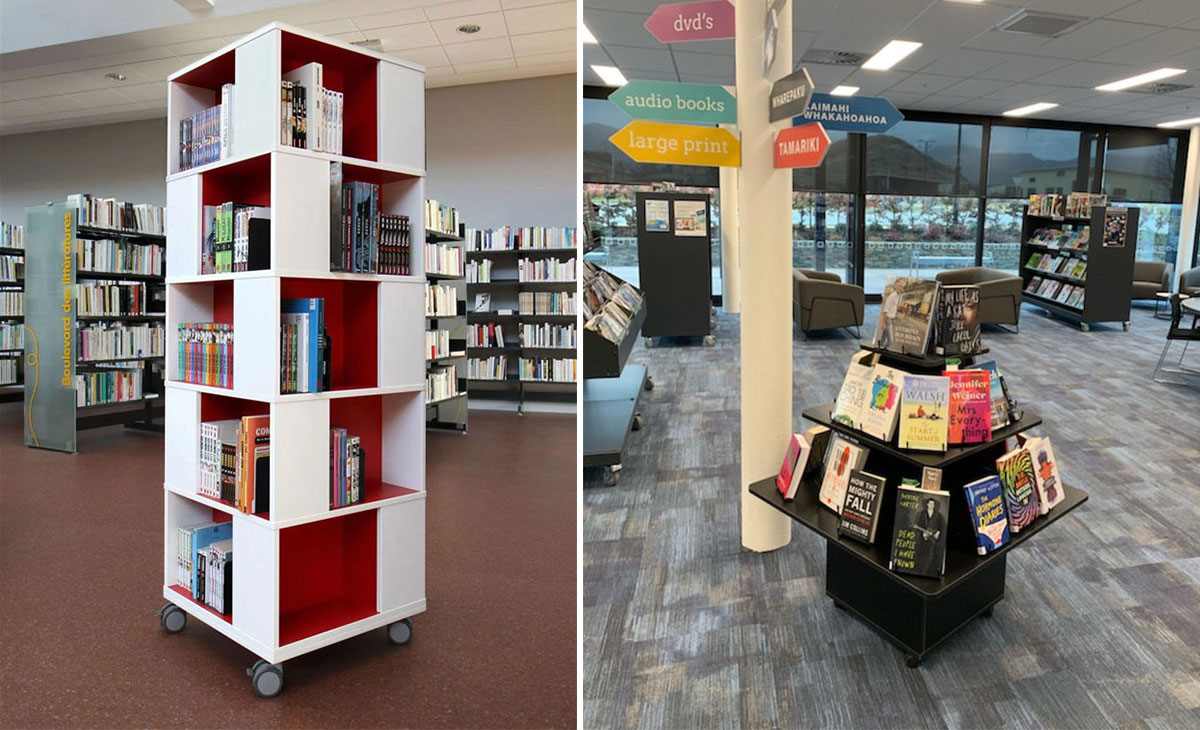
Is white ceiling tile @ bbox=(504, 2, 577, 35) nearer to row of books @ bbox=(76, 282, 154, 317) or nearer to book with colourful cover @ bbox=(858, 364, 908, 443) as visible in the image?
row of books @ bbox=(76, 282, 154, 317)

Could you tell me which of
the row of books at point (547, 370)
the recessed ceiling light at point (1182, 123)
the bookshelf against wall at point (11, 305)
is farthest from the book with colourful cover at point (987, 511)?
the recessed ceiling light at point (1182, 123)

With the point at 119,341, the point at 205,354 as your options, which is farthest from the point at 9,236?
the point at 205,354

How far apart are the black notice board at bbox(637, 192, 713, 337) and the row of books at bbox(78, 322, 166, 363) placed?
432cm

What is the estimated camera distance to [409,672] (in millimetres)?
2457

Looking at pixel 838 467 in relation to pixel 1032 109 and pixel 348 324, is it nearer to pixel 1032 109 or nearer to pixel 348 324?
pixel 348 324

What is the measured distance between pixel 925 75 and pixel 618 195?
4.02 m

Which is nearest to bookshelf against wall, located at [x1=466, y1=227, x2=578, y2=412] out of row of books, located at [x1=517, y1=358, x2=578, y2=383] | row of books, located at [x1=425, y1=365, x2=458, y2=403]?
row of books, located at [x1=517, y1=358, x2=578, y2=383]

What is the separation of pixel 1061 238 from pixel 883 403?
353 inches

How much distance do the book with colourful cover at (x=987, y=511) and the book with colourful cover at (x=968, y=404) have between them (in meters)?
→ 0.14

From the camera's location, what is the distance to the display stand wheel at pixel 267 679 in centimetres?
228

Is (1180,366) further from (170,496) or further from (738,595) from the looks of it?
(170,496)

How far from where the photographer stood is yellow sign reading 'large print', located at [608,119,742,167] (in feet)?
7.97

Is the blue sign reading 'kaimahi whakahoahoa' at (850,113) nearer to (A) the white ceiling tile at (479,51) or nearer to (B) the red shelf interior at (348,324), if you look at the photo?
(B) the red shelf interior at (348,324)

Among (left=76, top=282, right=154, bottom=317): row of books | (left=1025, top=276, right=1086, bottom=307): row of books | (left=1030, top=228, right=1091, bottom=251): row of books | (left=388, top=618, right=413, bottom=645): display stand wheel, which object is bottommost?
(left=388, top=618, right=413, bottom=645): display stand wheel
